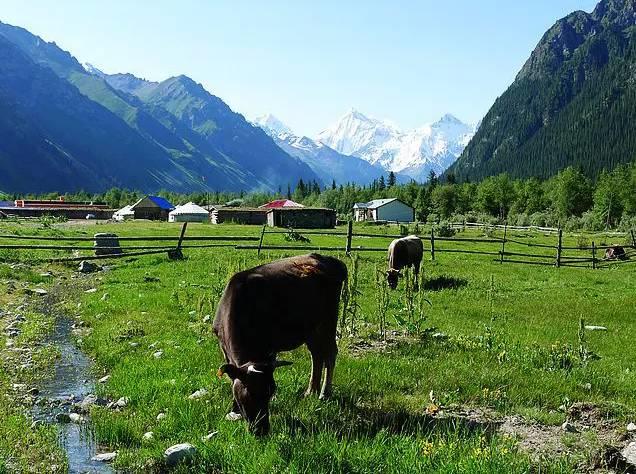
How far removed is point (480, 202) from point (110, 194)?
397 feet

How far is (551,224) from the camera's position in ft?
348

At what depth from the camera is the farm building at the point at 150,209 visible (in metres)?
121

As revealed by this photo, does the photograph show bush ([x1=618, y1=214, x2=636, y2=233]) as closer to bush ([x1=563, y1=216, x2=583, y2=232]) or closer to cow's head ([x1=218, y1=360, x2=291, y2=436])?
bush ([x1=563, y1=216, x2=583, y2=232])

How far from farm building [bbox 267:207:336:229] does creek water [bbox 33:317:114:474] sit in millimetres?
79148

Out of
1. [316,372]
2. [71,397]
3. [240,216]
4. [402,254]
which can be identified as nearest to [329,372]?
[316,372]

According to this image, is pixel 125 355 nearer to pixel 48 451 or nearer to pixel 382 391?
pixel 48 451

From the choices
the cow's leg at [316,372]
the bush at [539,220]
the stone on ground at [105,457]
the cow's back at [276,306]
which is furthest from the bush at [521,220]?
the stone on ground at [105,457]

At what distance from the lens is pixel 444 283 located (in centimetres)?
2311

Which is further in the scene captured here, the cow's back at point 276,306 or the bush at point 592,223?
the bush at point 592,223

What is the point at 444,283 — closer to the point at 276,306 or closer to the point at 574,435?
the point at 574,435

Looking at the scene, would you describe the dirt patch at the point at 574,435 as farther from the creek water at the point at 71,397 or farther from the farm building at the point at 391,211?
the farm building at the point at 391,211

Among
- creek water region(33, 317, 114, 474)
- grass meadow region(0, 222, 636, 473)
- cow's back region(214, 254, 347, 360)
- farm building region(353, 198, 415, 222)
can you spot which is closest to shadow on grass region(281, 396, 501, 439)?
grass meadow region(0, 222, 636, 473)

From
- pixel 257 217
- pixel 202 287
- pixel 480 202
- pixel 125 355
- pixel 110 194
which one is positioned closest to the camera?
pixel 125 355

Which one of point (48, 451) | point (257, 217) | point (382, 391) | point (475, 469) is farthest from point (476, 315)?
point (257, 217)
